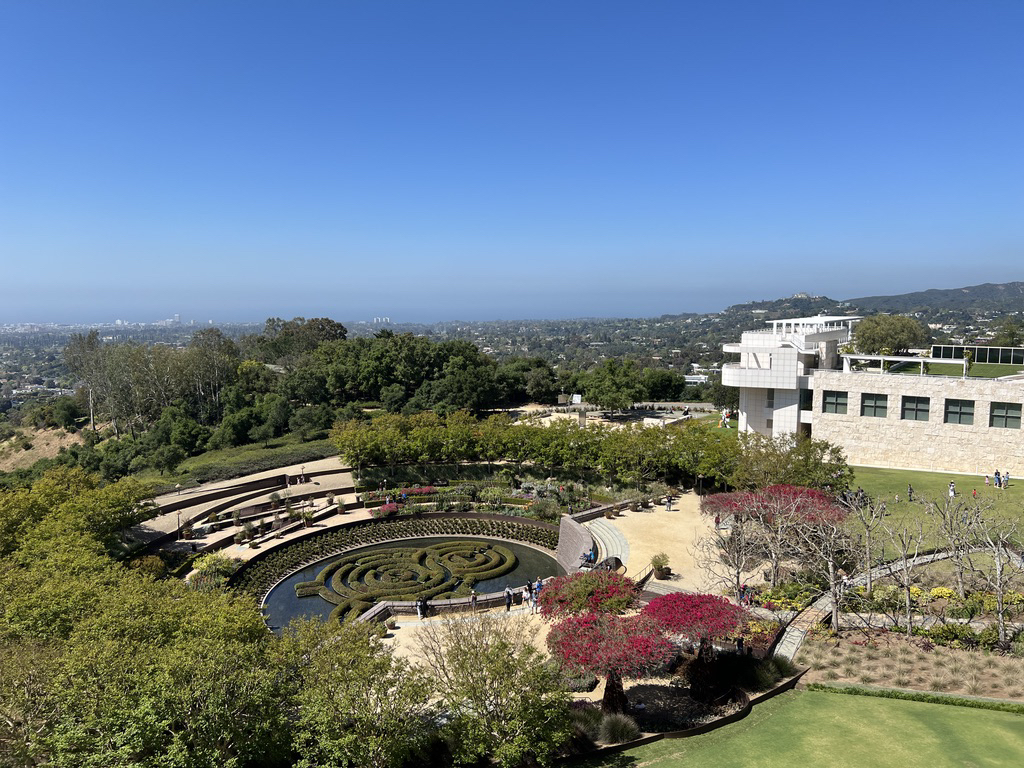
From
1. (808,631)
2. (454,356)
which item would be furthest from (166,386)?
(808,631)

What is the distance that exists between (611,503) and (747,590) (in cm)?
1336

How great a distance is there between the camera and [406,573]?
28.3m

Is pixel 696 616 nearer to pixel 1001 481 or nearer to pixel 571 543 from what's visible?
pixel 571 543

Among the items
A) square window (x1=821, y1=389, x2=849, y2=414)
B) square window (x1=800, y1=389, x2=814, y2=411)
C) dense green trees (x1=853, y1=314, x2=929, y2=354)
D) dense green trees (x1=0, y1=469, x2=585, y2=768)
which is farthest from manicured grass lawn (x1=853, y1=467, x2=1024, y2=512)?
dense green trees (x1=853, y1=314, x2=929, y2=354)

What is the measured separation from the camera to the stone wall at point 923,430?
34188 millimetres

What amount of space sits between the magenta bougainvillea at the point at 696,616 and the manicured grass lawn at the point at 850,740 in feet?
8.02

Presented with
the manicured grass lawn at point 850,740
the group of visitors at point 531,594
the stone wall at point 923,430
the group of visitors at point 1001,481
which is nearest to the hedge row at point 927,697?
the manicured grass lawn at point 850,740

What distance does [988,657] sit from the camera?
1797 cm

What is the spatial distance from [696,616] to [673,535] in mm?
14670

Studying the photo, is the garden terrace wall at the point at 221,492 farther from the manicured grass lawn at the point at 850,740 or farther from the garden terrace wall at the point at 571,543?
the manicured grass lawn at the point at 850,740

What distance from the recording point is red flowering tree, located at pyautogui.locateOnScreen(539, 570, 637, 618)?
17266 millimetres

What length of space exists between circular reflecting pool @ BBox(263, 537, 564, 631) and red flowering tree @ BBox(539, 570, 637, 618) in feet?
29.8

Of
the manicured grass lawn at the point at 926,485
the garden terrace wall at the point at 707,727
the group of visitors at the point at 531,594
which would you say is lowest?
the group of visitors at the point at 531,594

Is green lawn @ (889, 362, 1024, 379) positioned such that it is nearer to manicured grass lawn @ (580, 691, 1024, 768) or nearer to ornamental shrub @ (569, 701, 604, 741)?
manicured grass lawn @ (580, 691, 1024, 768)
